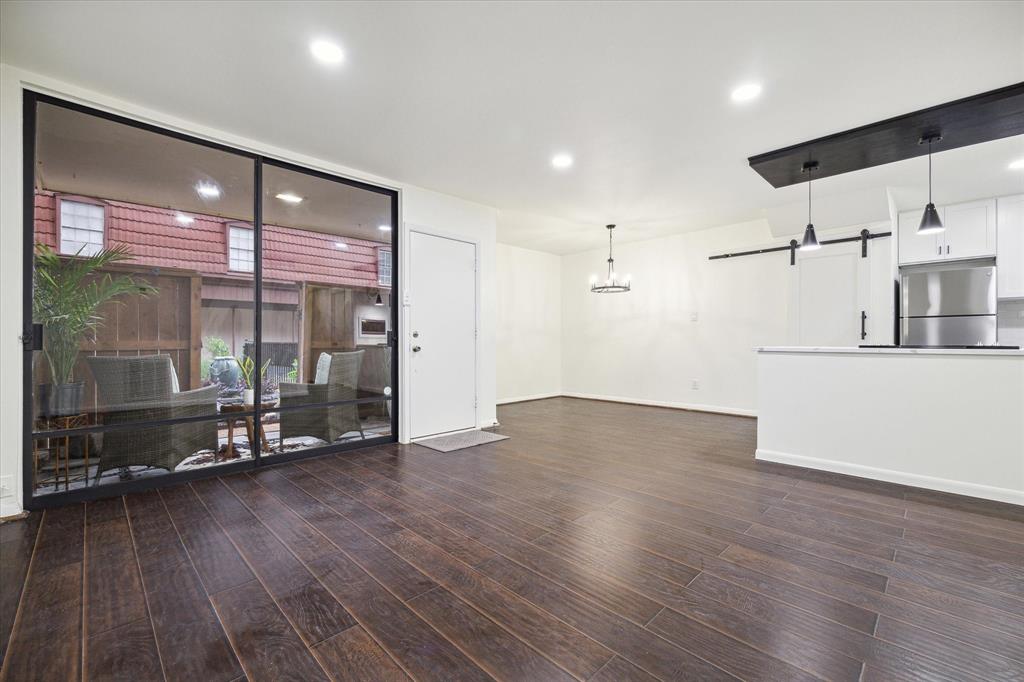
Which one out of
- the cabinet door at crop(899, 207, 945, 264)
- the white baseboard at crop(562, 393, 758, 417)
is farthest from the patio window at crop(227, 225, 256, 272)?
the cabinet door at crop(899, 207, 945, 264)

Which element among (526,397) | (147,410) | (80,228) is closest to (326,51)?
(80,228)

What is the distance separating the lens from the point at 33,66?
2.62 m

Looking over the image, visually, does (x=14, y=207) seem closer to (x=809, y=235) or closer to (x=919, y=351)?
(x=809, y=235)

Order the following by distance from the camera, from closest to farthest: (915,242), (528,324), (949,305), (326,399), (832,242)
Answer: (326,399)
(949,305)
(915,242)
(832,242)
(528,324)

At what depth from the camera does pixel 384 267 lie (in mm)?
4473

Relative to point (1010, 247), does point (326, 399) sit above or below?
below

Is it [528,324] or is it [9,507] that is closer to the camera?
[9,507]

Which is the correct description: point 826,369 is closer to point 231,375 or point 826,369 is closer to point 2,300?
point 231,375

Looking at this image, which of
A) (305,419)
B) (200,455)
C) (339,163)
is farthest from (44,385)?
(339,163)

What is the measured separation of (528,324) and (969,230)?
5.66 meters

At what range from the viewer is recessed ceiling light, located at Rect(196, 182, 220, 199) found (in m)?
3.42

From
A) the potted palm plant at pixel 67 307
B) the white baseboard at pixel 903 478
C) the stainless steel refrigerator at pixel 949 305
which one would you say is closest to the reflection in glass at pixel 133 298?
the potted palm plant at pixel 67 307

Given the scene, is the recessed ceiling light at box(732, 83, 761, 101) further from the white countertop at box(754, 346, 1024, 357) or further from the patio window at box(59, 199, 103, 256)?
the patio window at box(59, 199, 103, 256)

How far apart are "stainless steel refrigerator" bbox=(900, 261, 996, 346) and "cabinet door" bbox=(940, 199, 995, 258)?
175 mm
